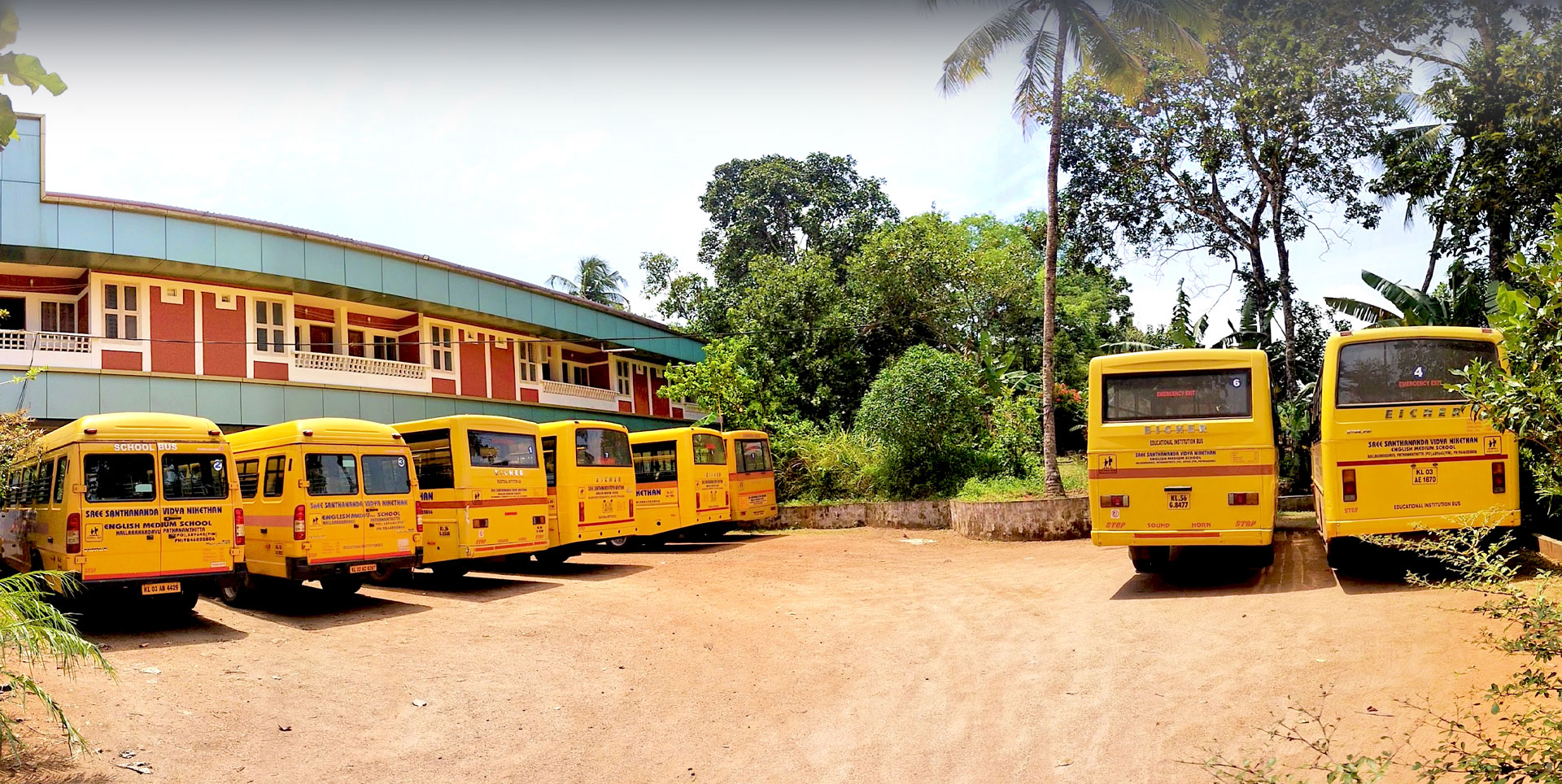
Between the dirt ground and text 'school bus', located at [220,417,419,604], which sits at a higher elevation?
text 'school bus', located at [220,417,419,604]

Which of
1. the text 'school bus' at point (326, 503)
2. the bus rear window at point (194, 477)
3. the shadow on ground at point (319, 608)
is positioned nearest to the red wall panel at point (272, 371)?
the shadow on ground at point (319, 608)

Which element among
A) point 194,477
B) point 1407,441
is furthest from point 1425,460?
point 194,477

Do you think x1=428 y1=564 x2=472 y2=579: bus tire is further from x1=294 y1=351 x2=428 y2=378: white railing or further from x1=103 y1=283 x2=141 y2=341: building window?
x1=294 y1=351 x2=428 y2=378: white railing

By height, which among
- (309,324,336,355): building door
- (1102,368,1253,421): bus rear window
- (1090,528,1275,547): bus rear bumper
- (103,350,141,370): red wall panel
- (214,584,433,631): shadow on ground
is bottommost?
(214,584,433,631): shadow on ground

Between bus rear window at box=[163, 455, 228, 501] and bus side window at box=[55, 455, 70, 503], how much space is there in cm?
89

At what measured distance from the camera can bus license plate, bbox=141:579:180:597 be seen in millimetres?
11258

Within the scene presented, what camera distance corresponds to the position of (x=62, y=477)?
11.5 metres

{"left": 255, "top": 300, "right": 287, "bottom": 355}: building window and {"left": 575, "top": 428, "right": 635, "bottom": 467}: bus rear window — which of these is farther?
{"left": 255, "top": 300, "right": 287, "bottom": 355}: building window

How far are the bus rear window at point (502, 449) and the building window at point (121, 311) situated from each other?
1124 centimetres

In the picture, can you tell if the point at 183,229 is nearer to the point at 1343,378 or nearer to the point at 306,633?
the point at 306,633

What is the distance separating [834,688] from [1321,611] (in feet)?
15.9

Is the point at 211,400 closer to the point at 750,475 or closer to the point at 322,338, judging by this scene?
the point at 322,338

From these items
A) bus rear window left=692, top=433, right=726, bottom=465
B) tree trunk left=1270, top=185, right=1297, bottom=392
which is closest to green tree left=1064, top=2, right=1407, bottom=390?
tree trunk left=1270, top=185, right=1297, bottom=392

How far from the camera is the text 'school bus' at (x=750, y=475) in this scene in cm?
2472
